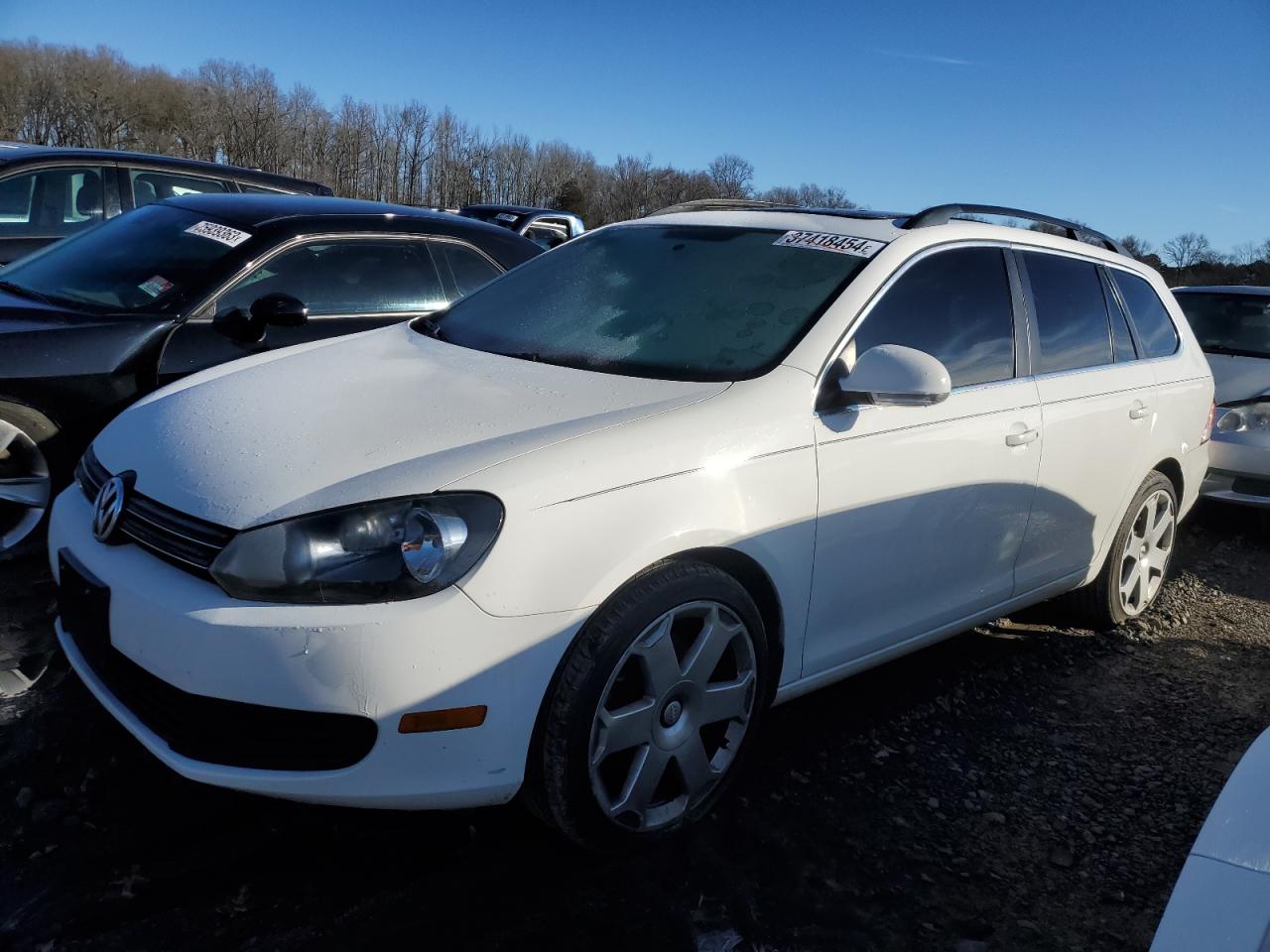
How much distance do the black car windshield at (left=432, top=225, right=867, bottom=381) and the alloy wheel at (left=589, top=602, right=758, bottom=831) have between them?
697 mm

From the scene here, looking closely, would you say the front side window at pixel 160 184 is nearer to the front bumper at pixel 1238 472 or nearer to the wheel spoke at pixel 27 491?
the wheel spoke at pixel 27 491

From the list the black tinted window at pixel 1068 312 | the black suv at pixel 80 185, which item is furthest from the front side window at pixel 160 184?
the black tinted window at pixel 1068 312

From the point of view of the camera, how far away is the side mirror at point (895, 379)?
2.64 m

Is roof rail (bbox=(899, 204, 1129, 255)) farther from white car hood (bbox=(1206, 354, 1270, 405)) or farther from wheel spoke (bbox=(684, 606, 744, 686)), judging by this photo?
white car hood (bbox=(1206, 354, 1270, 405))

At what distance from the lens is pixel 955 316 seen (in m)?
3.22

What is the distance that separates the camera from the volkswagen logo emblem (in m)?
2.36

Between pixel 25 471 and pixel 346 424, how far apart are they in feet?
6.96

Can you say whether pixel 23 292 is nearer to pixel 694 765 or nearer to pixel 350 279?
pixel 350 279

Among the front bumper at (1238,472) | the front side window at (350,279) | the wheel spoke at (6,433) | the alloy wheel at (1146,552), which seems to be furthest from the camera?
the front bumper at (1238,472)

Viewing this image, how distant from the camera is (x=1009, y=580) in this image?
3.45 m

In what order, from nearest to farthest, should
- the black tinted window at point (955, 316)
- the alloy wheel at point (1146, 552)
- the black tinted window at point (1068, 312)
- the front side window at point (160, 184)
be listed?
1. the black tinted window at point (955, 316)
2. the black tinted window at point (1068, 312)
3. the alloy wheel at point (1146, 552)
4. the front side window at point (160, 184)

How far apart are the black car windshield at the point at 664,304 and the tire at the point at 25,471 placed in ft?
5.11

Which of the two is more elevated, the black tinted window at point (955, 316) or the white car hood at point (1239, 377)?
the black tinted window at point (955, 316)

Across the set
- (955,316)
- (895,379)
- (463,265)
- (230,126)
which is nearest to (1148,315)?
(955,316)
